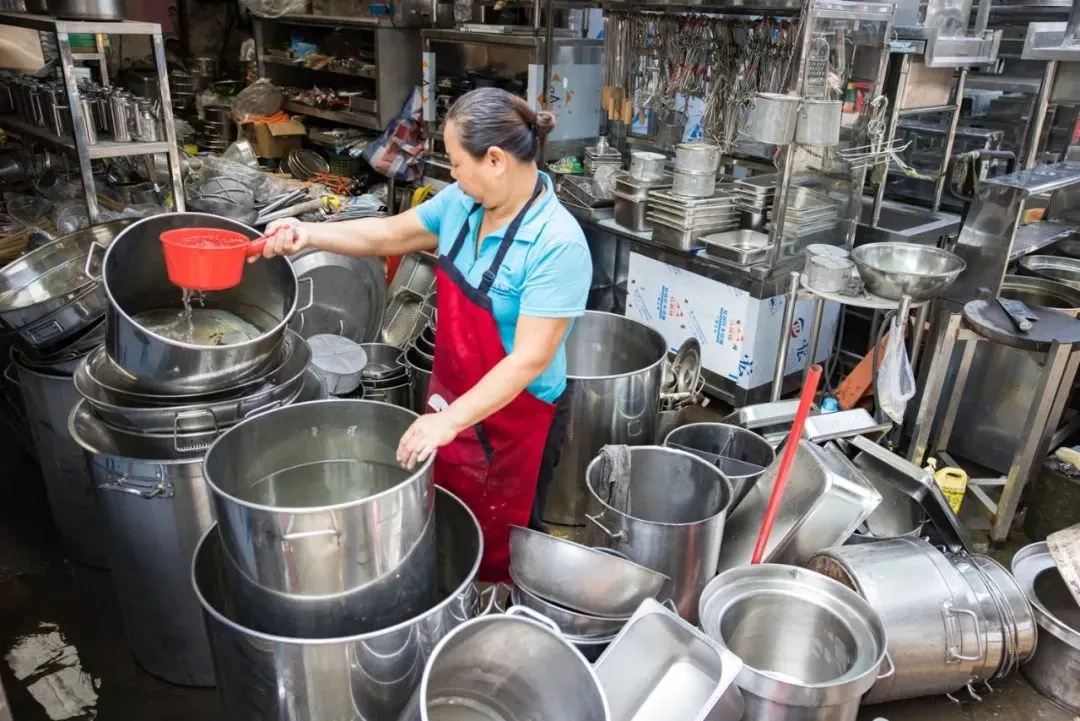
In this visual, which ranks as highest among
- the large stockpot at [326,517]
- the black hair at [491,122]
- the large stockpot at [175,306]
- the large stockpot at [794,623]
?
the black hair at [491,122]

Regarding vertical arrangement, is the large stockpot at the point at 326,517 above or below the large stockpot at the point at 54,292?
below

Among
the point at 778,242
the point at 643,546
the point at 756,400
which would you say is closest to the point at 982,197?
A: the point at 778,242

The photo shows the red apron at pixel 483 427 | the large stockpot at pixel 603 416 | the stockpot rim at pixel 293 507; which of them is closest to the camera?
the stockpot rim at pixel 293 507

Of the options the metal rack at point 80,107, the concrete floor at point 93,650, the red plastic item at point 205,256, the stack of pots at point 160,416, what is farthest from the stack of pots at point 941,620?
the metal rack at point 80,107

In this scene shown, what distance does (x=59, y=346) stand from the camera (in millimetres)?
2385

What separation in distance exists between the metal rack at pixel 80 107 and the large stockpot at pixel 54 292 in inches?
14.0

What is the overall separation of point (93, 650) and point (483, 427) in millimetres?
1396

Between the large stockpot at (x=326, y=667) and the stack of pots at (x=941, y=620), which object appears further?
the stack of pots at (x=941, y=620)

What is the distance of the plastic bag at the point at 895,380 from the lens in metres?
2.78

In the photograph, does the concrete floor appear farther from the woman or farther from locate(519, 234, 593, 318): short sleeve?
locate(519, 234, 593, 318): short sleeve

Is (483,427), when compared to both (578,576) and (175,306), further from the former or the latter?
(175,306)

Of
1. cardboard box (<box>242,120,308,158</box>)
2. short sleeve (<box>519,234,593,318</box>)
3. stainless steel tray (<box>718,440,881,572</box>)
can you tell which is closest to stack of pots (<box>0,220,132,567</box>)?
short sleeve (<box>519,234,593,318</box>)

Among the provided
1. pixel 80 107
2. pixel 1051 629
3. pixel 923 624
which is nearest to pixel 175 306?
pixel 80 107

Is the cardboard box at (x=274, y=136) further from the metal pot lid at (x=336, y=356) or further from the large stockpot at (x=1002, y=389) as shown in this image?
the large stockpot at (x=1002, y=389)
